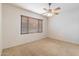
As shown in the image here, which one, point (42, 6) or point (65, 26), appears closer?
point (42, 6)

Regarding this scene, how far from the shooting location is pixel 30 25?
1840 millimetres

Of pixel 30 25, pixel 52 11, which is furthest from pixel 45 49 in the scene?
pixel 52 11

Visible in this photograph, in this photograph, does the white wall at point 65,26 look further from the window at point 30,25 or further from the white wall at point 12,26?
the white wall at point 12,26

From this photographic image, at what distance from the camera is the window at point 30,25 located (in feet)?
5.83

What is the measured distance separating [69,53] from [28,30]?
1017 mm

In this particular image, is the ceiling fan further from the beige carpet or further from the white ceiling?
the beige carpet

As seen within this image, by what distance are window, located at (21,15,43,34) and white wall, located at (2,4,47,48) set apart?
3.0 inches

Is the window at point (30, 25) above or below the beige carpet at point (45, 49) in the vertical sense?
above

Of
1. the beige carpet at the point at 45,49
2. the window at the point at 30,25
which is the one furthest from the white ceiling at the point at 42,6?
the beige carpet at the point at 45,49

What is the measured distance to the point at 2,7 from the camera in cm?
156

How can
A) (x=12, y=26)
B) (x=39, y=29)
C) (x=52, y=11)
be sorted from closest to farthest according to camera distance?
1. (x=12, y=26)
2. (x=52, y=11)
3. (x=39, y=29)

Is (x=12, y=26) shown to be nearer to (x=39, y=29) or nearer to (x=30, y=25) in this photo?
(x=30, y=25)

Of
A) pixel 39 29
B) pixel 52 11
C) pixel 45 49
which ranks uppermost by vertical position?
pixel 52 11

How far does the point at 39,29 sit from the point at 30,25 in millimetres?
234
